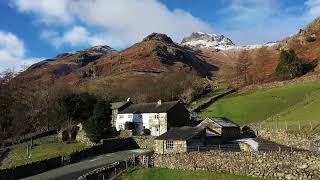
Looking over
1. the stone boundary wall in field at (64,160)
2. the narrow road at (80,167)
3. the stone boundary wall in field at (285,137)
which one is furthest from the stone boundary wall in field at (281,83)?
the narrow road at (80,167)

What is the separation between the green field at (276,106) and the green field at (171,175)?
20.7 metres

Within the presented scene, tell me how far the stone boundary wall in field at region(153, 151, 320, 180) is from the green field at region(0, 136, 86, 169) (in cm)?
2810

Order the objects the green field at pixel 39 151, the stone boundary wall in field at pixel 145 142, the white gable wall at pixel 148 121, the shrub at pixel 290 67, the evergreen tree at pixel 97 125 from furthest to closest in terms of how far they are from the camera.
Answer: the shrub at pixel 290 67 → the white gable wall at pixel 148 121 → the evergreen tree at pixel 97 125 → the green field at pixel 39 151 → the stone boundary wall in field at pixel 145 142

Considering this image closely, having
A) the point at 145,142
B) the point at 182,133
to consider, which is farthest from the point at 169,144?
the point at 145,142

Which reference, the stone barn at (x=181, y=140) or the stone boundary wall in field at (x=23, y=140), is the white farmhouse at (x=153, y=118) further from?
the stone barn at (x=181, y=140)

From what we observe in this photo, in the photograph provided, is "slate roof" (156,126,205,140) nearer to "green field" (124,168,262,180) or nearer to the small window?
the small window

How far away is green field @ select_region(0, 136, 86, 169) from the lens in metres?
66.2

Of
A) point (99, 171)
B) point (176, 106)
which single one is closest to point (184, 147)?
point (99, 171)

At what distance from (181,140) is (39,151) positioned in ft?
99.9

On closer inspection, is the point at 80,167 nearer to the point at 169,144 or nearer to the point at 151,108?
the point at 169,144

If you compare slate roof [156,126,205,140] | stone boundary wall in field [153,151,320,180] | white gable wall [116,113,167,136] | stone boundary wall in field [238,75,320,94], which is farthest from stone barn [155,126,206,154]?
stone boundary wall in field [238,75,320,94]

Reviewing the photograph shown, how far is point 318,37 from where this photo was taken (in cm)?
17412

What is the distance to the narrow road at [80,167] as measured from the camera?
50.0 meters

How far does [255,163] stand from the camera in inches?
1454
